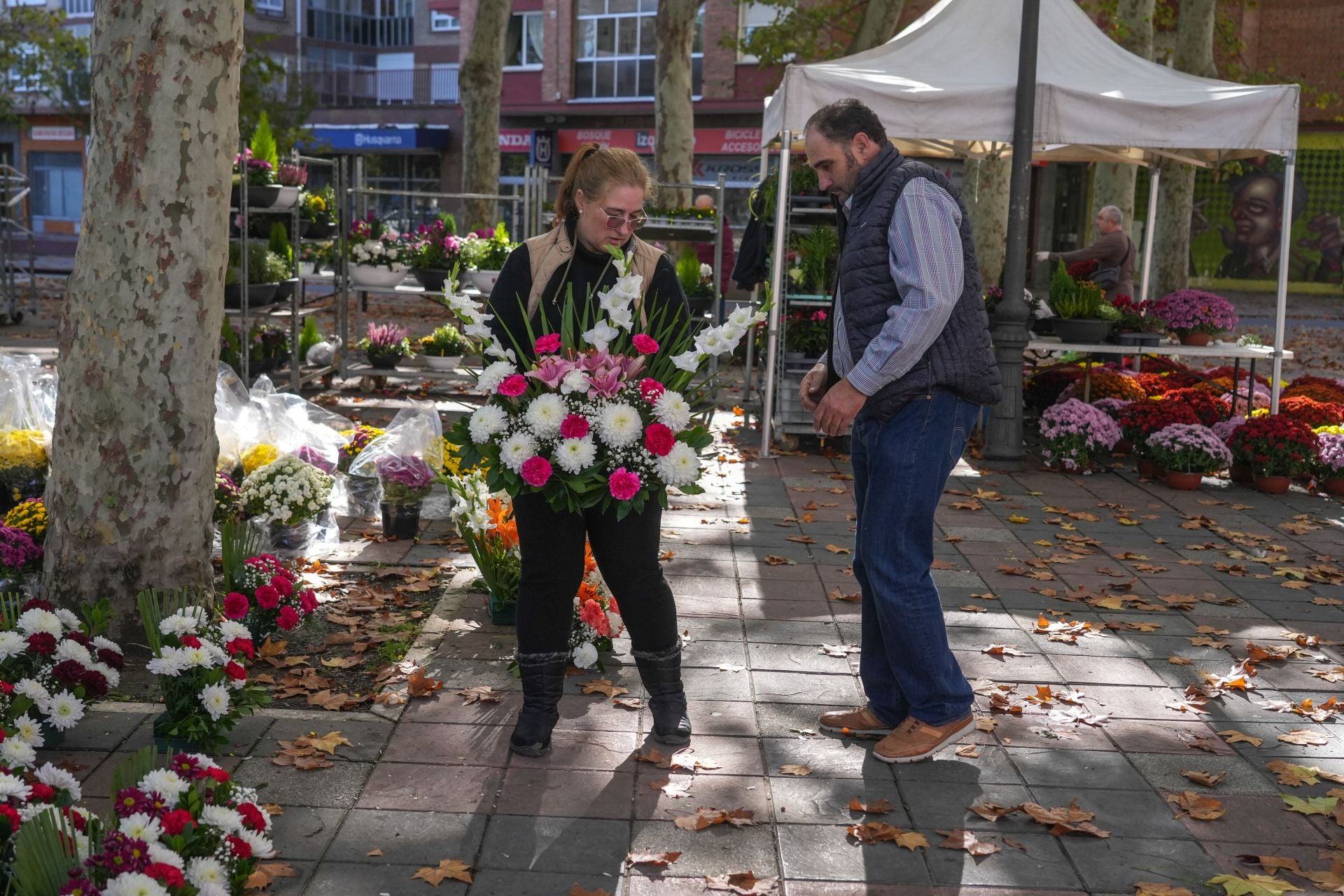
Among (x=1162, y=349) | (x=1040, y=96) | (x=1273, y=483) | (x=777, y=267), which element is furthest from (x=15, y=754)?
(x=1162, y=349)

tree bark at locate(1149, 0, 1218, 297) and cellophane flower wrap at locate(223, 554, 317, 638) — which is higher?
tree bark at locate(1149, 0, 1218, 297)

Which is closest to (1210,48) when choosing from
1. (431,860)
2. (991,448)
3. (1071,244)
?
(991,448)

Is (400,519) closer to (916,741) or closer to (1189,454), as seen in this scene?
(916,741)

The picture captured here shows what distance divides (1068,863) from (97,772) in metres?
2.75

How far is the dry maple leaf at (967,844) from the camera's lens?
3568 millimetres

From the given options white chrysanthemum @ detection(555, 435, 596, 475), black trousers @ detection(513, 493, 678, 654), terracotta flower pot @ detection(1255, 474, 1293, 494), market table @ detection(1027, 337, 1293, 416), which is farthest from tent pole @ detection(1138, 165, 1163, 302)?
white chrysanthemum @ detection(555, 435, 596, 475)

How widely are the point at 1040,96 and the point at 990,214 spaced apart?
367 inches

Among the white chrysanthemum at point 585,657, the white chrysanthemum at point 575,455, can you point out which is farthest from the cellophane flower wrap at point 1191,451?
the white chrysanthemum at point 575,455

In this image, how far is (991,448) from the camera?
32.0 ft

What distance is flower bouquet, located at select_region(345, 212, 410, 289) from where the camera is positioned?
1212 centimetres

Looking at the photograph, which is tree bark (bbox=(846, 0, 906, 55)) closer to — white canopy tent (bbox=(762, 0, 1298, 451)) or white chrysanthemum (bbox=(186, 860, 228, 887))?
white canopy tent (bbox=(762, 0, 1298, 451))

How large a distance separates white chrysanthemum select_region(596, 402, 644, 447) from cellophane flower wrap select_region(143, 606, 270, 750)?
4.28 ft

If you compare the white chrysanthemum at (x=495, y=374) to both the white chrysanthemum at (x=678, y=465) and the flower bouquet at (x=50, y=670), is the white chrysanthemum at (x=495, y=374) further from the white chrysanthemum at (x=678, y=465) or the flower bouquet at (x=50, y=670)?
the flower bouquet at (x=50, y=670)

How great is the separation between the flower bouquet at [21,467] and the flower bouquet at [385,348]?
19.8 feet
